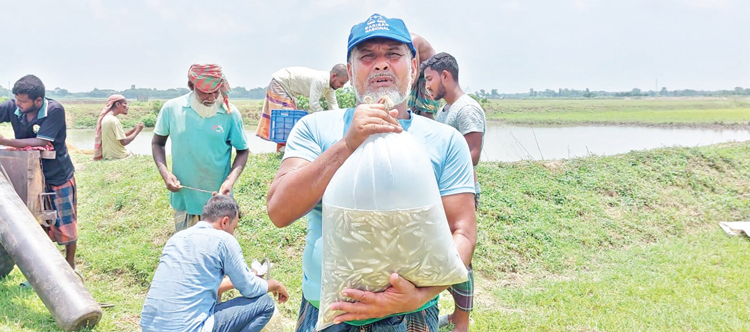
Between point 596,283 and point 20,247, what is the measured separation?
4.17 metres

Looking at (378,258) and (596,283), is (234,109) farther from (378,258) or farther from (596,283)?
(596,283)

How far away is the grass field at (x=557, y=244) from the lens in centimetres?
386

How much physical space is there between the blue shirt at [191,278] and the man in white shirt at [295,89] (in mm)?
3981

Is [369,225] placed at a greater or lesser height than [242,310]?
greater

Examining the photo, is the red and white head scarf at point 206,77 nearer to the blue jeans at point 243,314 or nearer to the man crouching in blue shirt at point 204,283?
the man crouching in blue shirt at point 204,283

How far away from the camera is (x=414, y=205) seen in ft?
3.96

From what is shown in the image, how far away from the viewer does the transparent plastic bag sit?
3.94 ft

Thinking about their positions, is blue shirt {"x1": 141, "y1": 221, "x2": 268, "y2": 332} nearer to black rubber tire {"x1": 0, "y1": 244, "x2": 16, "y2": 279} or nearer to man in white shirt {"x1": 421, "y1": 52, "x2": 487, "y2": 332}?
man in white shirt {"x1": 421, "y1": 52, "x2": 487, "y2": 332}

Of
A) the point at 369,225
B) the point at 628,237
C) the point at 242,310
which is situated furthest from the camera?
the point at 628,237

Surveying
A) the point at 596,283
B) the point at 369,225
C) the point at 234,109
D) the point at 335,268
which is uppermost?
the point at 234,109

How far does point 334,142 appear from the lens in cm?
152

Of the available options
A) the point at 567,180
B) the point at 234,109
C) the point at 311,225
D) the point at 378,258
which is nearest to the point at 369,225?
the point at 378,258

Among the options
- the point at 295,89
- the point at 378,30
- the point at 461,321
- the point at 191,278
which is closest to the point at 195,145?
the point at 191,278

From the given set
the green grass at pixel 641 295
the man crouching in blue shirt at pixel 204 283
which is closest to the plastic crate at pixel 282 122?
the green grass at pixel 641 295
